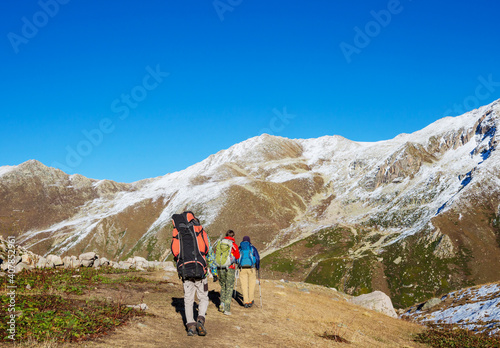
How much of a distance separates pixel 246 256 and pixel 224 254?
2.34m

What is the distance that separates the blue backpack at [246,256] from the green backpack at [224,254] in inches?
76.7

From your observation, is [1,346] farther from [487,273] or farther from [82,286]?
[487,273]

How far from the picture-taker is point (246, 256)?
17172 millimetres

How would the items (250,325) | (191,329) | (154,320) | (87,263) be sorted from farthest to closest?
(87,263)
(250,325)
(154,320)
(191,329)

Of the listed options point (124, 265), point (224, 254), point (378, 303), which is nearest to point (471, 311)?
point (378, 303)

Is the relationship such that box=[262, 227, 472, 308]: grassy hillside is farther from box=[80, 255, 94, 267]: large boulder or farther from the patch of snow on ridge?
box=[80, 255, 94, 267]: large boulder

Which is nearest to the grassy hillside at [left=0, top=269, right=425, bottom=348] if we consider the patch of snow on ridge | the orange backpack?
the orange backpack

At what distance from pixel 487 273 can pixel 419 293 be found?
30.0 metres

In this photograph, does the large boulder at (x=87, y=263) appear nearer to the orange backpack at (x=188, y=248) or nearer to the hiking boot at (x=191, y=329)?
the orange backpack at (x=188, y=248)

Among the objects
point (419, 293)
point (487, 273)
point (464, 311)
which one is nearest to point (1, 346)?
point (464, 311)

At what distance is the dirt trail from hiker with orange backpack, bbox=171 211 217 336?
950 millimetres

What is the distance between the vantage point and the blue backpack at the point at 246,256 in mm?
17031

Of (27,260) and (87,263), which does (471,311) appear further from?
(27,260)

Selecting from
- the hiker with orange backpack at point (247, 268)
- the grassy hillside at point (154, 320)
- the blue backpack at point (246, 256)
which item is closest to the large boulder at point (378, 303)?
the grassy hillside at point (154, 320)
